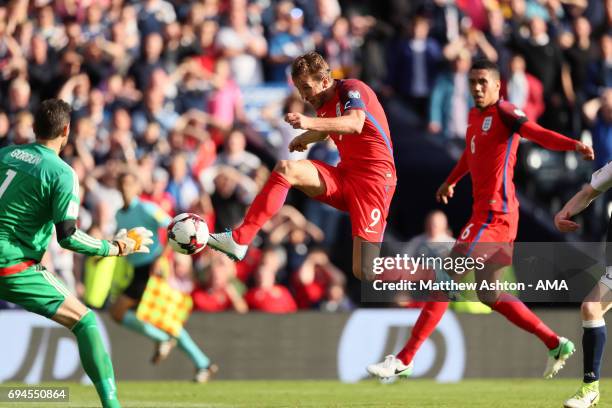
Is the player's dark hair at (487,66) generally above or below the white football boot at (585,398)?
above

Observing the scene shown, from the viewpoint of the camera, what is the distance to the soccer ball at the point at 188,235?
10.3 metres

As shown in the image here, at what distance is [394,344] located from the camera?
52.3ft

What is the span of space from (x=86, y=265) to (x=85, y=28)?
13.7 feet

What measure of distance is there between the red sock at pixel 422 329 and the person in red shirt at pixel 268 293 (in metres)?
5.01

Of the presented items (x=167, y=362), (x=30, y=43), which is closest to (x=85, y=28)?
(x=30, y=43)

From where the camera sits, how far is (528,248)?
17.4m

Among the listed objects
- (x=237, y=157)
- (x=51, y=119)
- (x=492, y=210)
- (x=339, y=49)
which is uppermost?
(x=51, y=119)

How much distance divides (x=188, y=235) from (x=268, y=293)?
6141 millimetres

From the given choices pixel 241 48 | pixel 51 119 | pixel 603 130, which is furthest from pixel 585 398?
pixel 241 48

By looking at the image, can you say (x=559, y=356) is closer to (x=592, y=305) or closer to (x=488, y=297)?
(x=488, y=297)

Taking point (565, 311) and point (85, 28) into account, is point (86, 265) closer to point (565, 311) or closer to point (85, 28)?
point (85, 28)

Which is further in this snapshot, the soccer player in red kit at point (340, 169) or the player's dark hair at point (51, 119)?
the soccer player in red kit at point (340, 169)

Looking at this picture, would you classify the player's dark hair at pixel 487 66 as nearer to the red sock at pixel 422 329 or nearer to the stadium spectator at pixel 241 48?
the red sock at pixel 422 329

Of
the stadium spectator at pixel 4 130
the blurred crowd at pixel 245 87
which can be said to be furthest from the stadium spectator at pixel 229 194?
the stadium spectator at pixel 4 130
